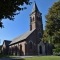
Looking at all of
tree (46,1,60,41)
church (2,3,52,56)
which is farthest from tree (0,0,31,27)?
church (2,3,52,56)

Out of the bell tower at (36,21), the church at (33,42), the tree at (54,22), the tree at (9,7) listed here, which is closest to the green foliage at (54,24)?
the tree at (54,22)

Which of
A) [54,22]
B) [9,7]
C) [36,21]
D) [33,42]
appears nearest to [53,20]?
[54,22]

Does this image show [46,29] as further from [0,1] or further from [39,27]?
[39,27]

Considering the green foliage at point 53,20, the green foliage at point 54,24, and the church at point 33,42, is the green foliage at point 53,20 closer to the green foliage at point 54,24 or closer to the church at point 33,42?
the green foliage at point 54,24

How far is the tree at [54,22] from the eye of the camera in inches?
1056

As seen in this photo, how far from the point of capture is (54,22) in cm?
2742

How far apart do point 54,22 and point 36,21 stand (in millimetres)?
25742

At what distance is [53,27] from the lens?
27.5 metres

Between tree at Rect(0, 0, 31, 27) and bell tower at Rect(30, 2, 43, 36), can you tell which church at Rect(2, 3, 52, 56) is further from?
tree at Rect(0, 0, 31, 27)

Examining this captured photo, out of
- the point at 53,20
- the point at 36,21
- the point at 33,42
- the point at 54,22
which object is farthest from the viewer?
the point at 36,21

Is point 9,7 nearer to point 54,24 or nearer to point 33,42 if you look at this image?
point 54,24

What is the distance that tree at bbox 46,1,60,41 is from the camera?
26.8 m

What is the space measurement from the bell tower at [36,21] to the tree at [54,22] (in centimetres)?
2306

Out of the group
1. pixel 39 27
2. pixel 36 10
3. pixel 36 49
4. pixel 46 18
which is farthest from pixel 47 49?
pixel 46 18
